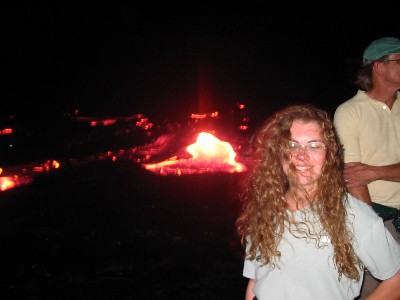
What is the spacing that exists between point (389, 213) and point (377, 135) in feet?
1.95

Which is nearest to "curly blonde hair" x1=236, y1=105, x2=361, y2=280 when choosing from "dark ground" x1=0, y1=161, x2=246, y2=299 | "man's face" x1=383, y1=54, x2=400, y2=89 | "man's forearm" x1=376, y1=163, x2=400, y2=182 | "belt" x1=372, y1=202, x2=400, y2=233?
"man's forearm" x1=376, y1=163, x2=400, y2=182

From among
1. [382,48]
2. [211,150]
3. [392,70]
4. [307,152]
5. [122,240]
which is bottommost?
[122,240]

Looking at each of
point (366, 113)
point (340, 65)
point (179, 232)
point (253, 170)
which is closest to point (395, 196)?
point (366, 113)

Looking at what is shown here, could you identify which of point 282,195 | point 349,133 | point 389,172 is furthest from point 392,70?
point 282,195

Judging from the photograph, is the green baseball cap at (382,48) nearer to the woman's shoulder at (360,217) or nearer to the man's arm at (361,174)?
the man's arm at (361,174)

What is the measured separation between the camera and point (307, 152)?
2.06 m

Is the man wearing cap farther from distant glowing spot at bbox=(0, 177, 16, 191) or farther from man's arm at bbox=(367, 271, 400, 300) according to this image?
distant glowing spot at bbox=(0, 177, 16, 191)

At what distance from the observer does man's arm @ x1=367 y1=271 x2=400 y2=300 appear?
6.52 feet

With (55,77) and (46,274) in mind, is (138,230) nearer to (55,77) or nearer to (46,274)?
(46,274)

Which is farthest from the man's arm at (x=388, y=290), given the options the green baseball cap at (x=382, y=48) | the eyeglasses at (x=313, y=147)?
the green baseball cap at (x=382, y=48)

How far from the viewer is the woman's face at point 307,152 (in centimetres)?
206

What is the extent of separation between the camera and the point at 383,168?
2873mm

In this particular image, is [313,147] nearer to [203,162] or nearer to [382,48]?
[382,48]

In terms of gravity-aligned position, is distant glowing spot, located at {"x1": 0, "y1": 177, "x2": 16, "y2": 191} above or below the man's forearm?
below
